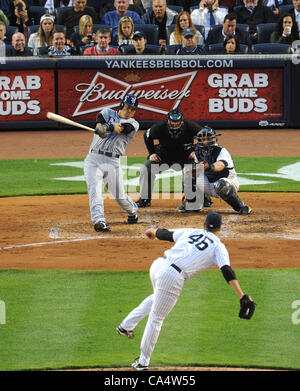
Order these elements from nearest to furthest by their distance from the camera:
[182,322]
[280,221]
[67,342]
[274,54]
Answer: [67,342], [182,322], [280,221], [274,54]

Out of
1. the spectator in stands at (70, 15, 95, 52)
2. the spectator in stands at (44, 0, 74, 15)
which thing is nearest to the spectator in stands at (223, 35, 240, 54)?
the spectator in stands at (70, 15, 95, 52)

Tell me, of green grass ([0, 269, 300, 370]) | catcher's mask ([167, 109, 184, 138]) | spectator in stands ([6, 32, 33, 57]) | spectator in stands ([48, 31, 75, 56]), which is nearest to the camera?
green grass ([0, 269, 300, 370])

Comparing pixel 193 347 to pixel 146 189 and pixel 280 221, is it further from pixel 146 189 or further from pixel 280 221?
pixel 146 189

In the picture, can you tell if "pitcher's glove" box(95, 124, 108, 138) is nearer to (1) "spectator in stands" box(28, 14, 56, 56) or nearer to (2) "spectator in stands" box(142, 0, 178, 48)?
(1) "spectator in stands" box(28, 14, 56, 56)

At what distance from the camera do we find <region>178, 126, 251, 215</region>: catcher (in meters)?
13.8

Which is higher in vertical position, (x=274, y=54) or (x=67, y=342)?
(x=274, y=54)

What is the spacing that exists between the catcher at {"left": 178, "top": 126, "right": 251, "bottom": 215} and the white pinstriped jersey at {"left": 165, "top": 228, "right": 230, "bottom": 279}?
560 cm

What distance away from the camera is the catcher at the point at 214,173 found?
1381 centimetres

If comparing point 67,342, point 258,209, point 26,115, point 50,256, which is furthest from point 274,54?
point 67,342

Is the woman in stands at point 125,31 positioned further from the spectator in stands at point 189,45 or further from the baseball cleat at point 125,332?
the baseball cleat at point 125,332

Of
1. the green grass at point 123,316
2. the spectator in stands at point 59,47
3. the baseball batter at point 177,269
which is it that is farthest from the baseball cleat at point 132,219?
the spectator in stands at point 59,47

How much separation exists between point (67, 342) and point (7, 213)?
6.25 meters

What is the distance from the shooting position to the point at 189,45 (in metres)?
21.1

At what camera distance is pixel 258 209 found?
48.6ft
